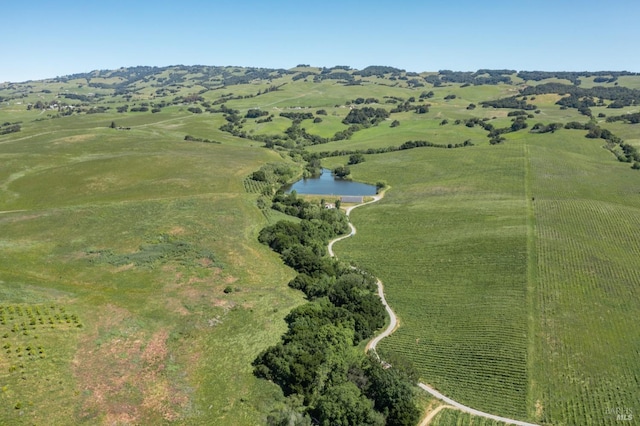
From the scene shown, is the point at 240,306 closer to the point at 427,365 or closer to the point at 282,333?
the point at 282,333

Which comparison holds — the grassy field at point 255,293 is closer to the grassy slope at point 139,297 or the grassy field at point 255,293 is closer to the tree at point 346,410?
the grassy slope at point 139,297

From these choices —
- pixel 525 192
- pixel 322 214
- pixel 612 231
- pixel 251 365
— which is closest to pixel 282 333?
pixel 251 365

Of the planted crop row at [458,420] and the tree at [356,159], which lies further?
the tree at [356,159]

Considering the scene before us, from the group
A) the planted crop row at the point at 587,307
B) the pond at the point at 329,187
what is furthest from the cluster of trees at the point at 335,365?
the pond at the point at 329,187

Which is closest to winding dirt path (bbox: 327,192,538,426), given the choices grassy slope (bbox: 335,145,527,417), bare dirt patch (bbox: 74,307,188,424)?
grassy slope (bbox: 335,145,527,417)

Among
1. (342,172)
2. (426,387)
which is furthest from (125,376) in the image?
(342,172)
